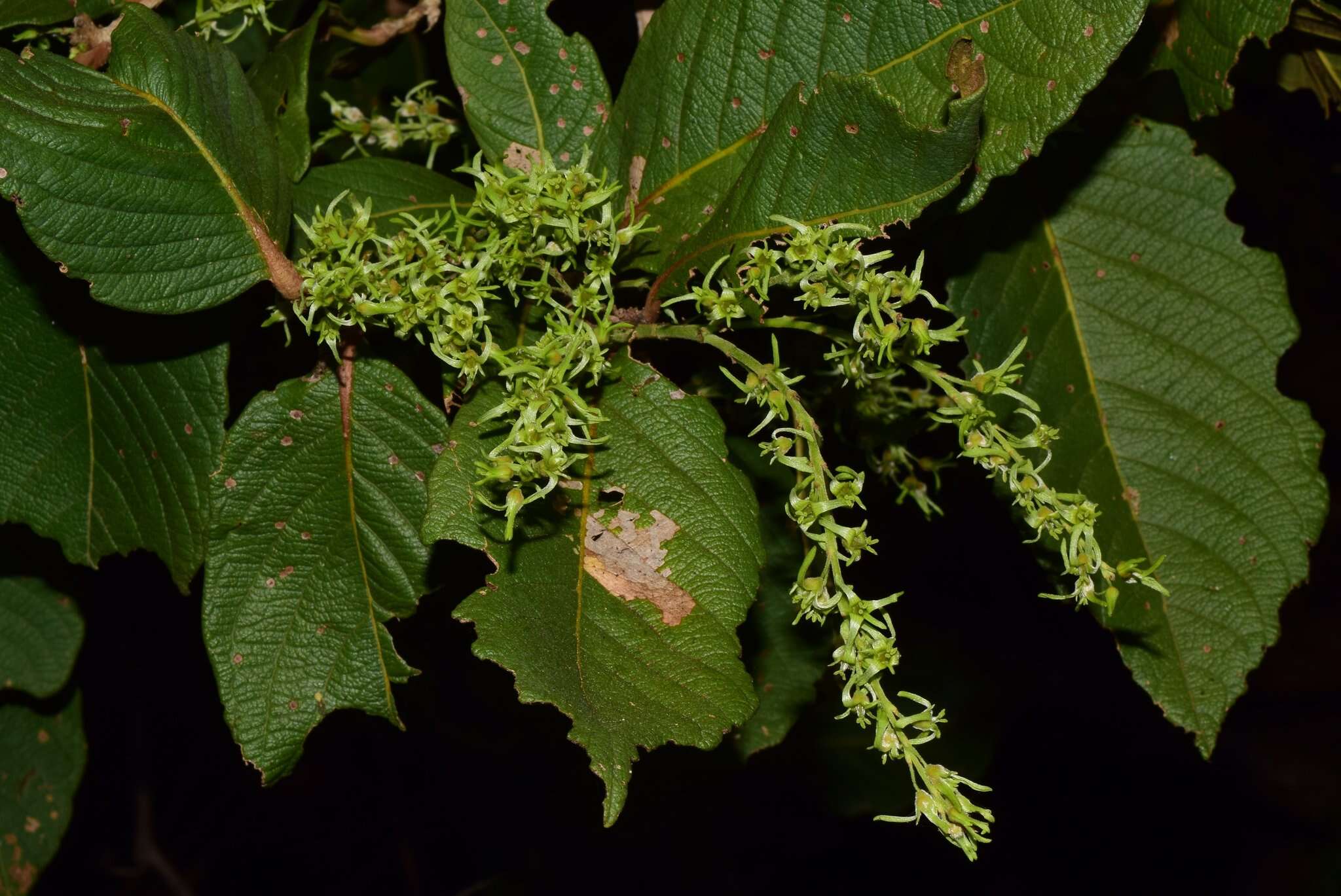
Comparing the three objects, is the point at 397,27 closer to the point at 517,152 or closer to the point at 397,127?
the point at 397,127

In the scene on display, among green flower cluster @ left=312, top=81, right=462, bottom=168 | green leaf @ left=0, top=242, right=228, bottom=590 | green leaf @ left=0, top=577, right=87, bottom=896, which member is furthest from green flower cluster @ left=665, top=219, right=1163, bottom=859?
green leaf @ left=0, top=577, right=87, bottom=896

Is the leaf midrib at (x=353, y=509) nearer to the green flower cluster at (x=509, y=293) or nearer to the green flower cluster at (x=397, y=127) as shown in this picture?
the green flower cluster at (x=509, y=293)

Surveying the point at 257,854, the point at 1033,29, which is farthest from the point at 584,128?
the point at 257,854

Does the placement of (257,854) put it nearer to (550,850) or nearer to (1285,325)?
(550,850)

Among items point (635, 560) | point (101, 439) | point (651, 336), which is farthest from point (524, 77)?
point (101, 439)

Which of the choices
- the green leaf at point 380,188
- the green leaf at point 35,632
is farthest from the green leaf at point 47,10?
the green leaf at point 35,632

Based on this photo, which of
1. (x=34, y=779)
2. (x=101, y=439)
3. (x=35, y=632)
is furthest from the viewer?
(x=34, y=779)

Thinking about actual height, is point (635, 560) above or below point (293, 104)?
below

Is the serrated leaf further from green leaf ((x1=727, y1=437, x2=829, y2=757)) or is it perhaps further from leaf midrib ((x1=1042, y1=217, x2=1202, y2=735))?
green leaf ((x1=727, y1=437, x2=829, y2=757))
